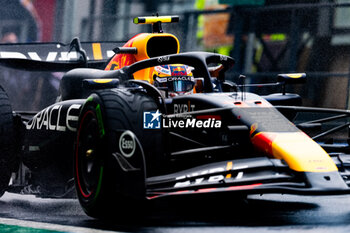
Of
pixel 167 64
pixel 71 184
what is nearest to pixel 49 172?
pixel 71 184

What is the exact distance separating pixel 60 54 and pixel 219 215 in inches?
158

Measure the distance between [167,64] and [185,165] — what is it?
1.50 m

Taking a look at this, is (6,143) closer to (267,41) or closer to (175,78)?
(175,78)

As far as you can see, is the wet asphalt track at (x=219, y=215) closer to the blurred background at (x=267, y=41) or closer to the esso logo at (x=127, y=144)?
the esso logo at (x=127, y=144)

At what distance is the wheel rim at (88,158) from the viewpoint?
6.12 m

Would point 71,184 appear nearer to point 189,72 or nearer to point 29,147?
point 29,147

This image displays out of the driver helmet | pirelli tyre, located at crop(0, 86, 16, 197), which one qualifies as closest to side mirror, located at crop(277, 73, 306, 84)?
the driver helmet

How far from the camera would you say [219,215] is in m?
6.45

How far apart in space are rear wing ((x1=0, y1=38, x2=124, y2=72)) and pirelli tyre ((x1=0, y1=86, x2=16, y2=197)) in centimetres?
152

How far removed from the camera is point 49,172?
7.29 m

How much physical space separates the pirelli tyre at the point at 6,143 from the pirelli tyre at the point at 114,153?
1299 mm

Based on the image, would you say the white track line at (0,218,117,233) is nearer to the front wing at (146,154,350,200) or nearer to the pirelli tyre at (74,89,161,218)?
the pirelli tyre at (74,89,161,218)

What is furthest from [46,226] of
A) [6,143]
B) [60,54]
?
[60,54]

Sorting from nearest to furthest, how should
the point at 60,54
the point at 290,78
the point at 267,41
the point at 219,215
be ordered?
the point at 219,215 → the point at 290,78 → the point at 60,54 → the point at 267,41
